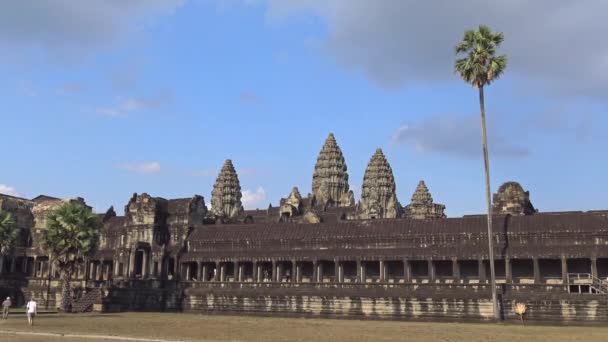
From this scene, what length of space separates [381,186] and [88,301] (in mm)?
89040

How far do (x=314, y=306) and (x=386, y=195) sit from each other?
281 ft

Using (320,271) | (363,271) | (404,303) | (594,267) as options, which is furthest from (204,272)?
(594,267)

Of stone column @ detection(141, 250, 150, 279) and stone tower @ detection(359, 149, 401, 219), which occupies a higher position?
stone tower @ detection(359, 149, 401, 219)

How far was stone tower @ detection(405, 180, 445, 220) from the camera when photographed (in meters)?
114

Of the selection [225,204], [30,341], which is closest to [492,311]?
[30,341]

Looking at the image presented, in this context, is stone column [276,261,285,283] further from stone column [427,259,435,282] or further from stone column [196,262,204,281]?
stone column [427,259,435,282]

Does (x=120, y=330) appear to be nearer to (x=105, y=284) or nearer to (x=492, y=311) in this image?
(x=492, y=311)

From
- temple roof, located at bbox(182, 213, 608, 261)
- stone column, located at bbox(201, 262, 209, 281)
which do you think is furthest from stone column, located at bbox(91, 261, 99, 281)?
stone column, located at bbox(201, 262, 209, 281)

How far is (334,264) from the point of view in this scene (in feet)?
198

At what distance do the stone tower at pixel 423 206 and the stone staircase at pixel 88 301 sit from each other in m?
65.8

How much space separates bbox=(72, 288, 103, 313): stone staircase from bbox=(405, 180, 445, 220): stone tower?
6581 centimetres

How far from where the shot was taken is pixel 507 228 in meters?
52.0

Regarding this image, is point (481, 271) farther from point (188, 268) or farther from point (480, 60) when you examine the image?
point (188, 268)

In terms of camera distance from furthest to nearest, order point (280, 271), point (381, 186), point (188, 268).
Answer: point (381, 186) → point (188, 268) → point (280, 271)
